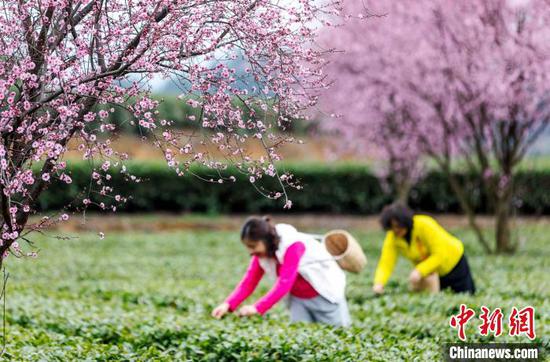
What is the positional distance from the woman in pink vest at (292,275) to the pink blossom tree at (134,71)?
1983 millimetres

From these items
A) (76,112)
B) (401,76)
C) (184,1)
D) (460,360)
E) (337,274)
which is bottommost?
(460,360)

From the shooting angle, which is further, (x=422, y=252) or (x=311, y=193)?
(x=311, y=193)

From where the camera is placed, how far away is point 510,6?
45.5 ft

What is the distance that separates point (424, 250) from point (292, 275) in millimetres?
2870

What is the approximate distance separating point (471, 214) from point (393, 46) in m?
3.56

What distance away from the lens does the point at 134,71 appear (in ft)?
16.0

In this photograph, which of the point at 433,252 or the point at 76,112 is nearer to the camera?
the point at 76,112

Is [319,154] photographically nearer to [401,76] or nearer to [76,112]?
[401,76]

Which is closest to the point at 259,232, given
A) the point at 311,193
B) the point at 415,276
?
the point at 415,276

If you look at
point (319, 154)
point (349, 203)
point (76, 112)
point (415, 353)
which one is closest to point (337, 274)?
point (415, 353)
